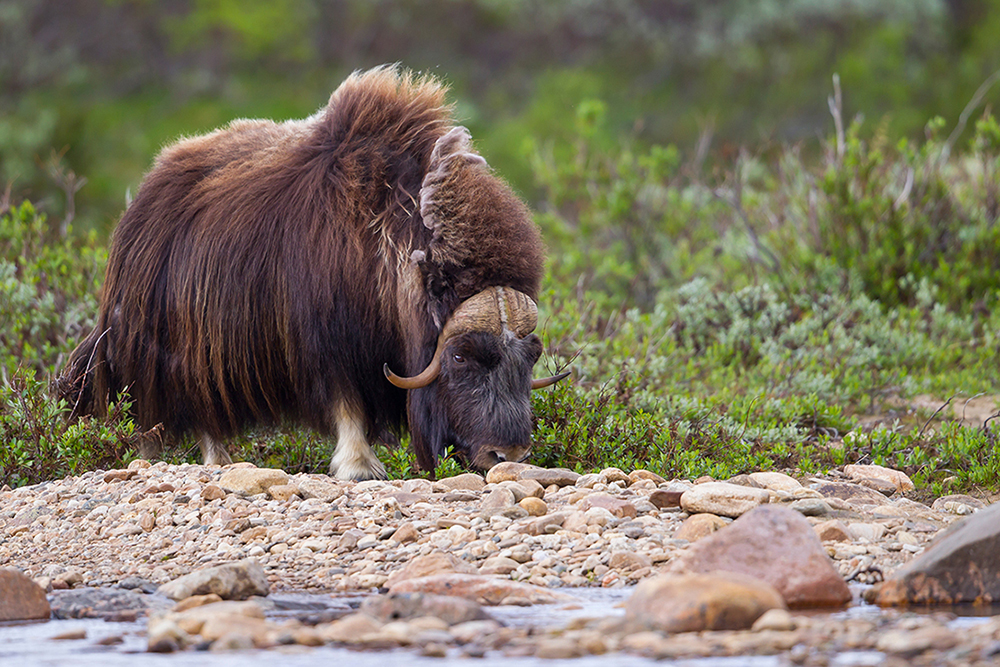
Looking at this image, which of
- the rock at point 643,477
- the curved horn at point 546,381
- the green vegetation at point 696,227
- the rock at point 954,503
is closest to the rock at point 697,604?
the rock at point 643,477

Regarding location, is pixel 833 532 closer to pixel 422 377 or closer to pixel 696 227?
pixel 422 377

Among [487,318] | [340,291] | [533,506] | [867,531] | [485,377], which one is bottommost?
[867,531]

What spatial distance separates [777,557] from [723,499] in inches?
26.3

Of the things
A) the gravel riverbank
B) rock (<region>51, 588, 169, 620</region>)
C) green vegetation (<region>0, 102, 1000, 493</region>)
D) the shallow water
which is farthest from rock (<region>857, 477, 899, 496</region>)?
rock (<region>51, 588, 169, 620</region>)

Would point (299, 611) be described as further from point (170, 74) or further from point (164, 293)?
point (170, 74)

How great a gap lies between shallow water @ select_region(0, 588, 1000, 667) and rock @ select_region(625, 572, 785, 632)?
0.18 metres

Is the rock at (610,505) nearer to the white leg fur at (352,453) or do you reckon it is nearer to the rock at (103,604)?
the white leg fur at (352,453)

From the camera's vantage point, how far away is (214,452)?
4.97m

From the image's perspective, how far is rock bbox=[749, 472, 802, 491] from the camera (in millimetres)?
3816

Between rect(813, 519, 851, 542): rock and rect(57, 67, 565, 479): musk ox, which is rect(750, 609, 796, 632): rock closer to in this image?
rect(813, 519, 851, 542): rock

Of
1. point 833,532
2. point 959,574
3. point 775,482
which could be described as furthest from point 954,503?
point 959,574

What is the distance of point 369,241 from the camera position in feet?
14.5

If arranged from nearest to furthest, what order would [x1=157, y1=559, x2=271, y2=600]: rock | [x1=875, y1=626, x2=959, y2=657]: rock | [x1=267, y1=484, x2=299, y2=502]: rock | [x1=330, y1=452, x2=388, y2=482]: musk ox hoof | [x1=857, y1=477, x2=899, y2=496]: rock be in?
1. [x1=875, y1=626, x2=959, y2=657]: rock
2. [x1=157, y1=559, x2=271, y2=600]: rock
3. [x1=267, y1=484, x2=299, y2=502]: rock
4. [x1=857, y1=477, x2=899, y2=496]: rock
5. [x1=330, y1=452, x2=388, y2=482]: musk ox hoof

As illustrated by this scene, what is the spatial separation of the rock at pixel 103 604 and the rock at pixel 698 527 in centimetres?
135
